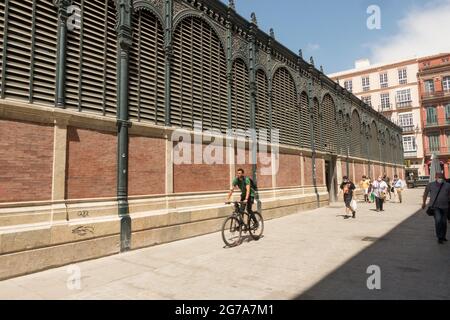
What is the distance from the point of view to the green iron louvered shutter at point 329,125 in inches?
802

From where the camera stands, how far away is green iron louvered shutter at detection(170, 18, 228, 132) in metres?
9.87

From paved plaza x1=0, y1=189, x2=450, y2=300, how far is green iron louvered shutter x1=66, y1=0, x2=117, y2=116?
3697 millimetres

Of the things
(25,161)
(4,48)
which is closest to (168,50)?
(4,48)

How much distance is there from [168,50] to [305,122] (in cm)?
1058

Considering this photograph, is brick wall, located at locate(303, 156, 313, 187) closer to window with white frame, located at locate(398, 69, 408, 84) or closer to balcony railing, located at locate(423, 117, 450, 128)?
balcony railing, located at locate(423, 117, 450, 128)

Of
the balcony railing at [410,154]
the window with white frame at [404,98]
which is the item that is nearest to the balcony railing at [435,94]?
the window with white frame at [404,98]

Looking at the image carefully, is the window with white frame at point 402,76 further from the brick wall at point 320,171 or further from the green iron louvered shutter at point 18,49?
the green iron louvered shutter at point 18,49

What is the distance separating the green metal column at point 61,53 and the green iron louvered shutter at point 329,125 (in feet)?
53.4

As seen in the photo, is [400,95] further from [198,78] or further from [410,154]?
[198,78]

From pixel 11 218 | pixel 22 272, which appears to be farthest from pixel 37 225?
pixel 22 272

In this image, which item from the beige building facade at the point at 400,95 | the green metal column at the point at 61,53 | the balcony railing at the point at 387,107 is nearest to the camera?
the green metal column at the point at 61,53

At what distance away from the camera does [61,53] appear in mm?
6977

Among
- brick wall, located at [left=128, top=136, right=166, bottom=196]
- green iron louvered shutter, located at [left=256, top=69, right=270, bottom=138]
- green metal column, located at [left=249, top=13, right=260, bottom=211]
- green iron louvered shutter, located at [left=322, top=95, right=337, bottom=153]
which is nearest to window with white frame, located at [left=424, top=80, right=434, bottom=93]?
green iron louvered shutter, located at [left=322, top=95, right=337, bottom=153]
